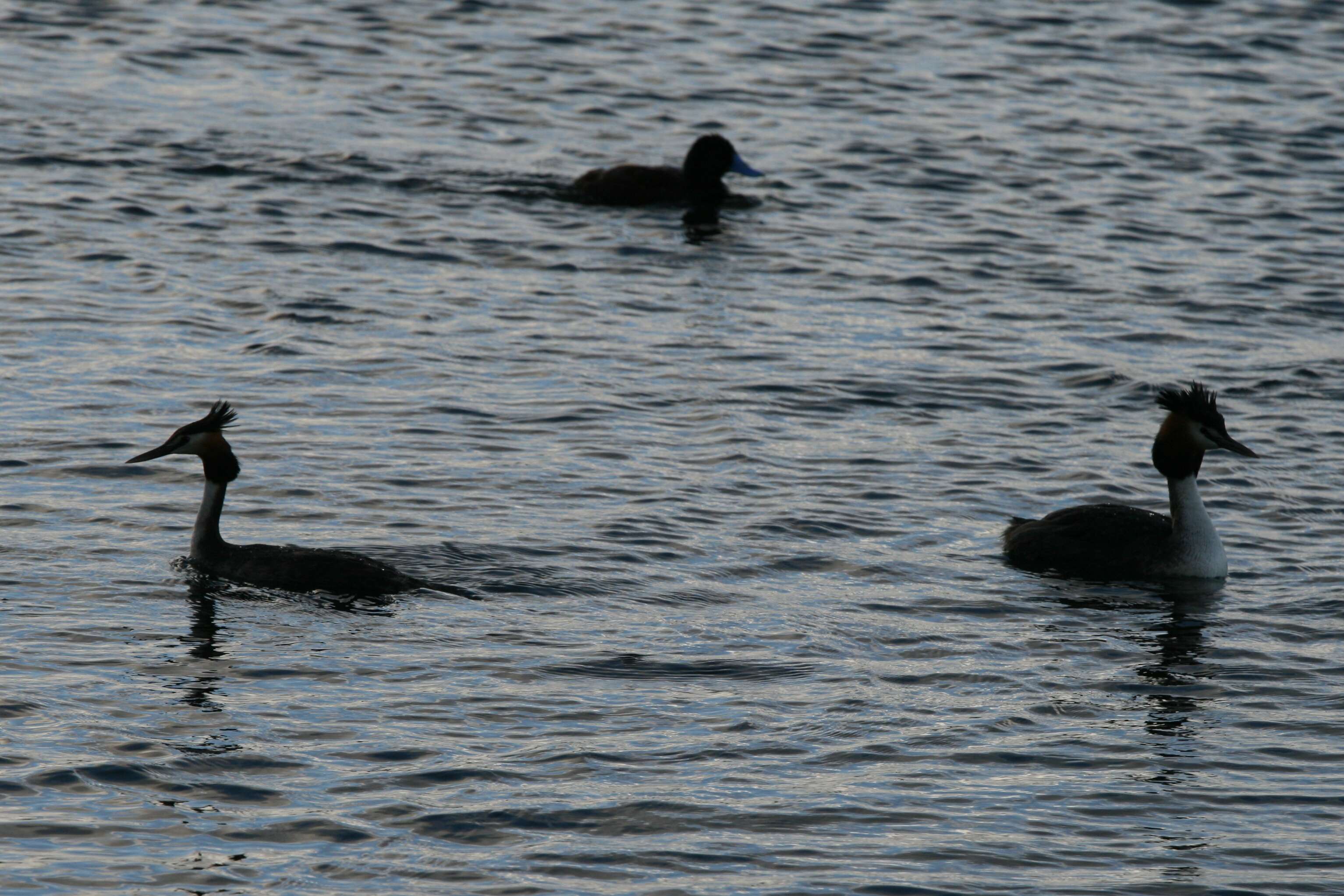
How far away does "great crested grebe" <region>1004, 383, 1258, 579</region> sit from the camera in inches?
534

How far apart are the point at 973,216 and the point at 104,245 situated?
9.80 m

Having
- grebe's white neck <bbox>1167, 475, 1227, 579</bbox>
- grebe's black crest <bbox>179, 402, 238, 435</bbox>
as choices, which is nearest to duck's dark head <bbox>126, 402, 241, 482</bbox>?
grebe's black crest <bbox>179, 402, 238, 435</bbox>

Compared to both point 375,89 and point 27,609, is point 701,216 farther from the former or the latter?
point 27,609

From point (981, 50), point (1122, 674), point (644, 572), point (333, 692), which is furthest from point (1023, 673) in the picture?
point (981, 50)

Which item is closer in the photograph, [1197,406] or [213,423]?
[213,423]

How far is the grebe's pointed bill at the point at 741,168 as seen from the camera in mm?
23828

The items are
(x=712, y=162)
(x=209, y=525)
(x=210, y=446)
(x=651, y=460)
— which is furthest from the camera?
(x=712, y=162)

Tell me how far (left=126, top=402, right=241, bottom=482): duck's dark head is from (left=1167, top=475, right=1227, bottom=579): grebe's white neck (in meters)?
6.32

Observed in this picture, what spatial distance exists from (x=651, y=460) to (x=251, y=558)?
12.7ft

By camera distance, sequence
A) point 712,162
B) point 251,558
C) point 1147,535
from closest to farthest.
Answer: point 251,558
point 1147,535
point 712,162

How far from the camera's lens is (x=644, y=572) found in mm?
13234

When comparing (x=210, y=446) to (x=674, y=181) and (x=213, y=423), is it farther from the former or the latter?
(x=674, y=181)

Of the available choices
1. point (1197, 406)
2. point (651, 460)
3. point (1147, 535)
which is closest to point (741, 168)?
point (651, 460)

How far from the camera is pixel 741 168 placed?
78.5ft
